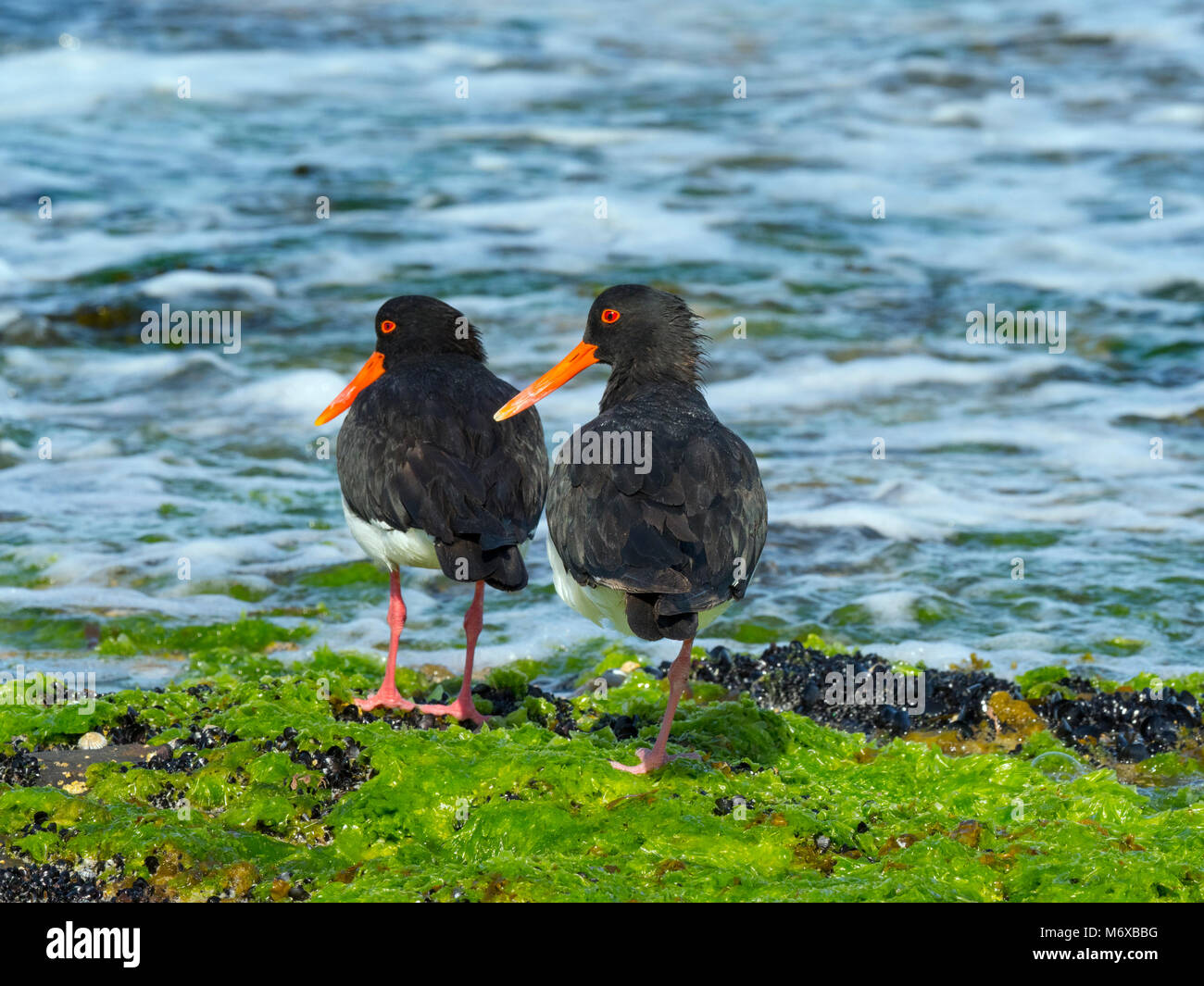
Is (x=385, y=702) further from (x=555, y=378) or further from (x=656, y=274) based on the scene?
(x=656, y=274)

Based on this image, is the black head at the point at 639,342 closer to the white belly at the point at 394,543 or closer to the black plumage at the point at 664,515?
the black plumage at the point at 664,515

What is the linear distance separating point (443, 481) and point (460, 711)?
892 millimetres

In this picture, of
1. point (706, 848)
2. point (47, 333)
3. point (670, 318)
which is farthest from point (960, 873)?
point (47, 333)

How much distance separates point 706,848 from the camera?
431 cm

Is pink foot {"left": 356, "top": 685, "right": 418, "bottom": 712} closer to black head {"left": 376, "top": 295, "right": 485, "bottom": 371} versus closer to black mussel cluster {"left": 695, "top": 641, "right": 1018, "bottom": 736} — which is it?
black mussel cluster {"left": 695, "top": 641, "right": 1018, "bottom": 736}

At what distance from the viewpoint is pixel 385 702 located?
18.4ft

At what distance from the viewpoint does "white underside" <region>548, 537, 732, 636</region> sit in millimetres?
4791

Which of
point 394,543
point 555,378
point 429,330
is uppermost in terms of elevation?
point 429,330

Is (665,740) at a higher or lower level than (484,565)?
lower

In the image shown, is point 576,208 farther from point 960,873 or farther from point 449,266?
point 960,873

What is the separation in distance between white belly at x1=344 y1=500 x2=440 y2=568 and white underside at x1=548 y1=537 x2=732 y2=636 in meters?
0.64

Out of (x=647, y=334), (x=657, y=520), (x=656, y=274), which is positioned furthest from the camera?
(x=656, y=274)

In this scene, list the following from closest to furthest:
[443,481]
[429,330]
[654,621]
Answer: [654,621] < [443,481] < [429,330]

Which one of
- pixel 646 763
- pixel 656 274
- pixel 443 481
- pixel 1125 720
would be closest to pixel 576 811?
pixel 646 763
